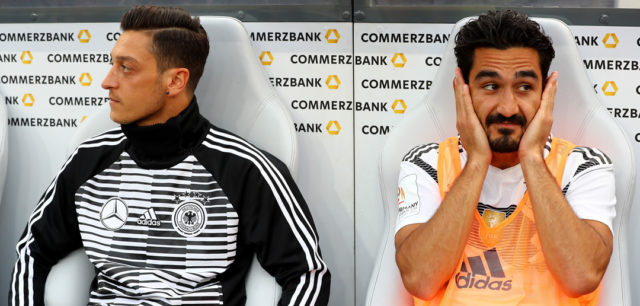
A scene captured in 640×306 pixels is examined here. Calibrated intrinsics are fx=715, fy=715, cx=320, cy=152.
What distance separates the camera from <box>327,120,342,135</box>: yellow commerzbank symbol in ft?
7.47

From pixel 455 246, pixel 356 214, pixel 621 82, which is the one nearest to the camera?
pixel 455 246

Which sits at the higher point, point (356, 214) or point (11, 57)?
point (11, 57)

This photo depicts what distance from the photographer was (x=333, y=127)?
7.47 feet

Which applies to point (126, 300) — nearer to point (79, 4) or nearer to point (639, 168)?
point (79, 4)

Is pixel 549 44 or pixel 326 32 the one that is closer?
pixel 549 44

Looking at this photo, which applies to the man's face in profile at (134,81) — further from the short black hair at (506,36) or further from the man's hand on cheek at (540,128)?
the man's hand on cheek at (540,128)

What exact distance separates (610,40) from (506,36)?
1.80ft

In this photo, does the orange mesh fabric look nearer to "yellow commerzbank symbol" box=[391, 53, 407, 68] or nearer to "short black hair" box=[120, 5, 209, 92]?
"yellow commerzbank symbol" box=[391, 53, 407, 68]

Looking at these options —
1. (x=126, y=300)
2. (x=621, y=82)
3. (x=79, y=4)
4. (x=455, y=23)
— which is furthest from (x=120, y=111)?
(x=621, y=82)

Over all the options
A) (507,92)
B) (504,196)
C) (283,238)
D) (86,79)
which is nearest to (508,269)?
(504,196)

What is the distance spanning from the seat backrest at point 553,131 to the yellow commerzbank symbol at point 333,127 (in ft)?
1.09

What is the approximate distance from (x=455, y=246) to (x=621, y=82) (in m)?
0.87

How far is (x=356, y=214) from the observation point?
230 cm

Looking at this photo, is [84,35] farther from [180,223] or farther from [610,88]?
[610,88]
